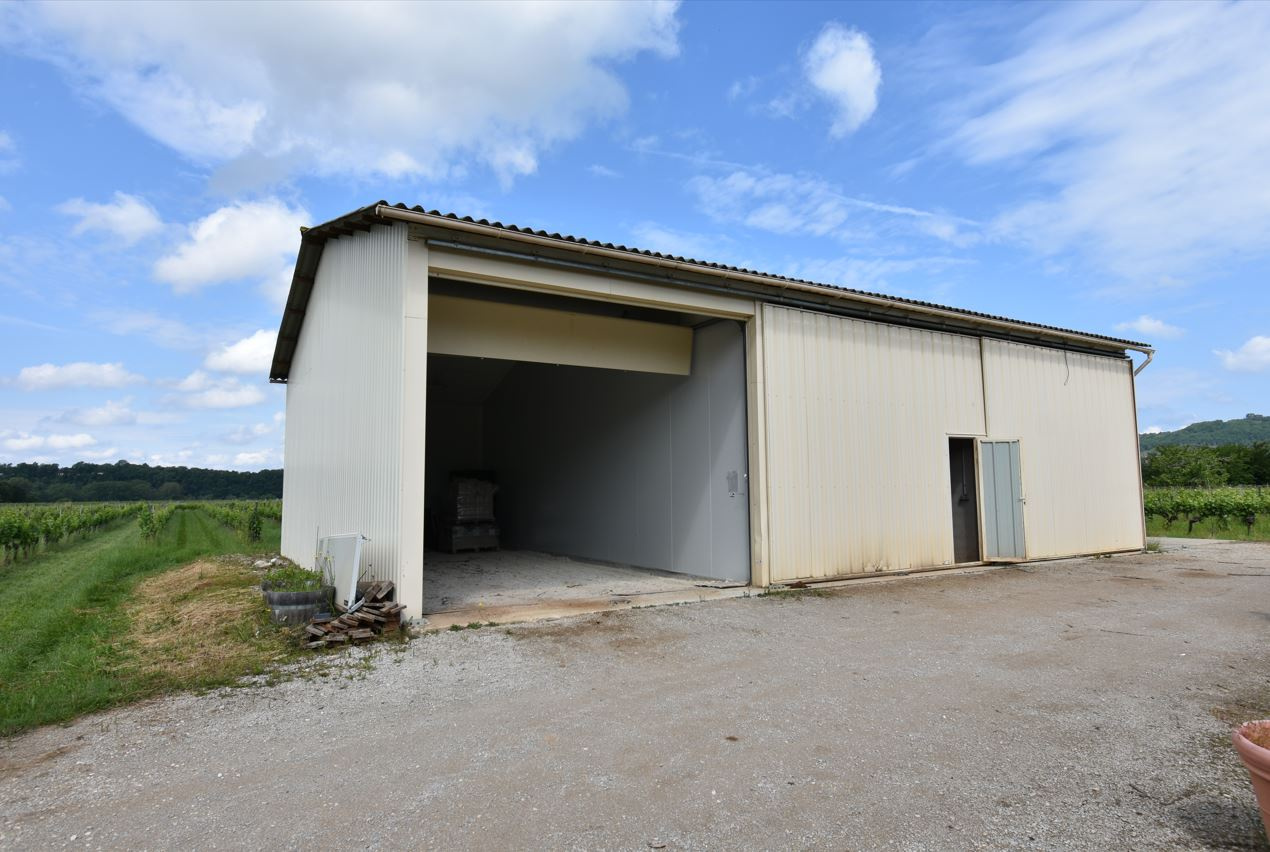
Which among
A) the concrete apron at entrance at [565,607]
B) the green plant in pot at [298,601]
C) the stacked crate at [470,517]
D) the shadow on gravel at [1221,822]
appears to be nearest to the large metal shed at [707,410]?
the concrete apron at entrance at [565,607]

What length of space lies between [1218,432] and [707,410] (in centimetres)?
8746

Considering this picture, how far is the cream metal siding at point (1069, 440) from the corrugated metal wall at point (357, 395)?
30.5 feet

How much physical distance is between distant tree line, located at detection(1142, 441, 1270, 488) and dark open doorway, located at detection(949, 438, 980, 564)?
3367 cm

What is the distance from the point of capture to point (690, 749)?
367cm

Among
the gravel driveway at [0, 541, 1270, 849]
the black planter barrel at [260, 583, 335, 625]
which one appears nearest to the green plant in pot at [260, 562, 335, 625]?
the black planter barrel at [260, 583, 335, 625]

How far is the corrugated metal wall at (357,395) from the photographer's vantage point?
6.88 m

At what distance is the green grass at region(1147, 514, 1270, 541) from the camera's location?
58.0ft

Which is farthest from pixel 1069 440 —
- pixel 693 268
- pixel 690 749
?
pixel 690 749

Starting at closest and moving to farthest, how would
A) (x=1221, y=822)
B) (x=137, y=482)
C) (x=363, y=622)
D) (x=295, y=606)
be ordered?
(x=1221, y=822), (x=363, y=622), (x=295, y=606), (x=137, y=482)

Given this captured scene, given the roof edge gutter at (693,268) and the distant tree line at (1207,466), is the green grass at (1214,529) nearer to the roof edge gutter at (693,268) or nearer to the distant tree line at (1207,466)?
the roof edge gutter at (693,268)

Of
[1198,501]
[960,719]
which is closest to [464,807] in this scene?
[960,719]

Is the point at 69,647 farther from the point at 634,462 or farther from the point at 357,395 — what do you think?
the point at 634,462

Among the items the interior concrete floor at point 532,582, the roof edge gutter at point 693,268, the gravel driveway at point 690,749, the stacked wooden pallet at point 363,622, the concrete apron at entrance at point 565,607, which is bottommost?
the gravel driveway at point 690,749

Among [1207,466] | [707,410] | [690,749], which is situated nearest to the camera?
[690,749]
